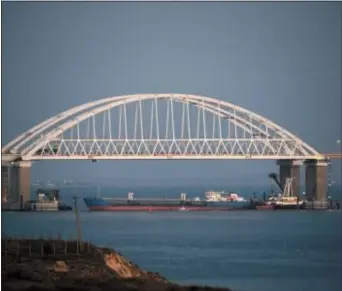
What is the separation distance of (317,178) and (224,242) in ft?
101

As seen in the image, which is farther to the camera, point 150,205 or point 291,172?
point 150,205

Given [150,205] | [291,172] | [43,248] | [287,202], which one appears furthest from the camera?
[150,205]

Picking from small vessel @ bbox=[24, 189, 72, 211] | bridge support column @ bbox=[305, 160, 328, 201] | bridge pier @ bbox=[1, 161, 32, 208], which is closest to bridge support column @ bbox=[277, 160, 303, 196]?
bridge support column @ bbox=[305, 160, 328, 201]

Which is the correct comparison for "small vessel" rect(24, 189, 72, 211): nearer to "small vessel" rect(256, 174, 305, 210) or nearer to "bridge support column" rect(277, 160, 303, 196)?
"small vessel" rect(256, 174, 305, 210)

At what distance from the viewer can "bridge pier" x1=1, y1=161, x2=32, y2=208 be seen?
9319 cm

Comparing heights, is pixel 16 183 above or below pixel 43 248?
above

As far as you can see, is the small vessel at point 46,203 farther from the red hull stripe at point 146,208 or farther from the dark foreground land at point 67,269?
the dark foreground land at point 67,269

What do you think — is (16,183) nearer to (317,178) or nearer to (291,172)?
(291,172)

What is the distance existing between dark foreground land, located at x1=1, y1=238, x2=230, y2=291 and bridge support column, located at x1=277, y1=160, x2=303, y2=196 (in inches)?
2622

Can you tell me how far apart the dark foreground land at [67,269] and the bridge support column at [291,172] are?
66.6 metres

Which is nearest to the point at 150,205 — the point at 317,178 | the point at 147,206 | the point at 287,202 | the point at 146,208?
the point at 147,206

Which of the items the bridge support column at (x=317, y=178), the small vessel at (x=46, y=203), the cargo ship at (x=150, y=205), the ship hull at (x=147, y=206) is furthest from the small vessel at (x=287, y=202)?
the small vessel at (x=46, y=203)

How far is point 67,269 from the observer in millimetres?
27219

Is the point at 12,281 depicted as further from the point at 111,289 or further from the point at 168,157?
the point at 168,157
